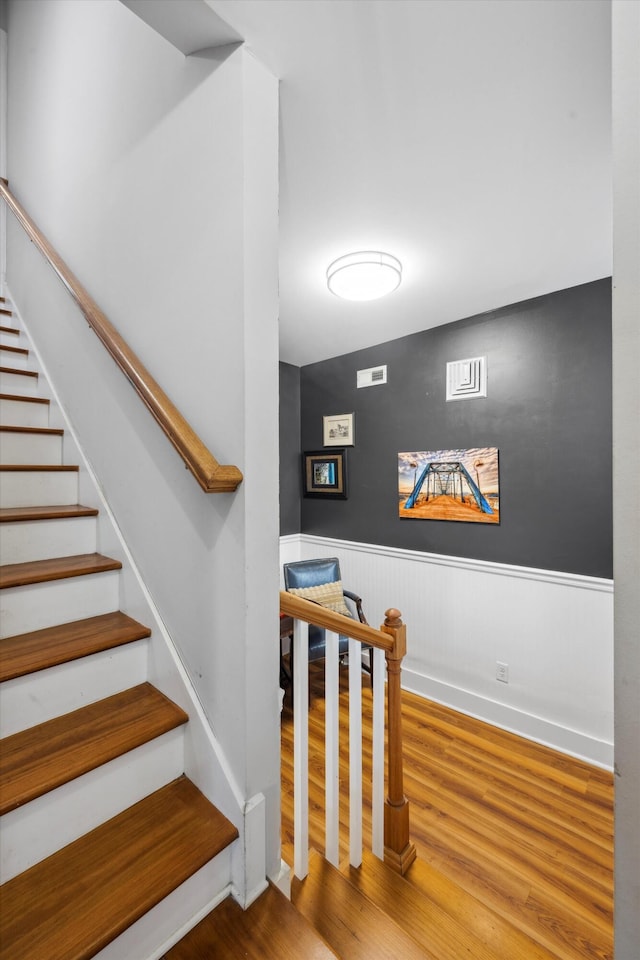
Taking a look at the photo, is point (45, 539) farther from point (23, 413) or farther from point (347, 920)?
point (347, 920)

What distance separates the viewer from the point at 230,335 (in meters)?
1.03

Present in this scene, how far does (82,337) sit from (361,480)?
2403 millimetres

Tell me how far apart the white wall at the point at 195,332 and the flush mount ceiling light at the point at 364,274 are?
1023mm

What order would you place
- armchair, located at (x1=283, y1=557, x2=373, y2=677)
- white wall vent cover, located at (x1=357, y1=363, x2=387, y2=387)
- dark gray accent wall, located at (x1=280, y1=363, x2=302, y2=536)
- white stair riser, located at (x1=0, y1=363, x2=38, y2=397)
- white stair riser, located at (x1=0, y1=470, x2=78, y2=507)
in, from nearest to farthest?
white stair riser, located at (x1=0, y1=470, x2=78, y2=507), white stair riser, located at (x1=0, y1=363, x2=38, y2=397), armchair, located at (x1=283, y1=557, x2=373, y2=677), white wall vent cover, located at (x1=357, y1=363, x2=387, y2=387), dark gray accent wall, located at (x1=280, y1=363, x2=302, y2=536)

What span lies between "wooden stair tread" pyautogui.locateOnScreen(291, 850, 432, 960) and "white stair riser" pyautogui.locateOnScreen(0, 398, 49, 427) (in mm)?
2165

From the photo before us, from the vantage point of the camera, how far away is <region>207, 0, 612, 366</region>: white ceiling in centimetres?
101

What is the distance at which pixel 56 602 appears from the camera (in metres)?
1.31

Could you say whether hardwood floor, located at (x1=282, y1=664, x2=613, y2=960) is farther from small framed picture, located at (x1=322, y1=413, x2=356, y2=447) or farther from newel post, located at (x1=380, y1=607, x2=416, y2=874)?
small framed picture, located at (x1=322, y1=413, x2=356, y2=447)

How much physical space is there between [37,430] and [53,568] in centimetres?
78

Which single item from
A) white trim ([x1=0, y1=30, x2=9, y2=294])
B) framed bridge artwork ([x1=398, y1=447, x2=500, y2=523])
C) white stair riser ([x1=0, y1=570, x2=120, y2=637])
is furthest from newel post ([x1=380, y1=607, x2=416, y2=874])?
white trim ([x1=0, y1=30, x2=9, y2=294])

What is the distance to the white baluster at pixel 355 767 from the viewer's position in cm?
149

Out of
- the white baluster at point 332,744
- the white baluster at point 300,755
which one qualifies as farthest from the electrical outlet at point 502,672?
the white baluster at point 300,755

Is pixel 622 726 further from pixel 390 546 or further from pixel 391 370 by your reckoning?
pixel 391 370

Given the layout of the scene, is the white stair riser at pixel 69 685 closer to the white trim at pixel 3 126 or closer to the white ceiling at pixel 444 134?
the white ceiling at pixel 444 134
